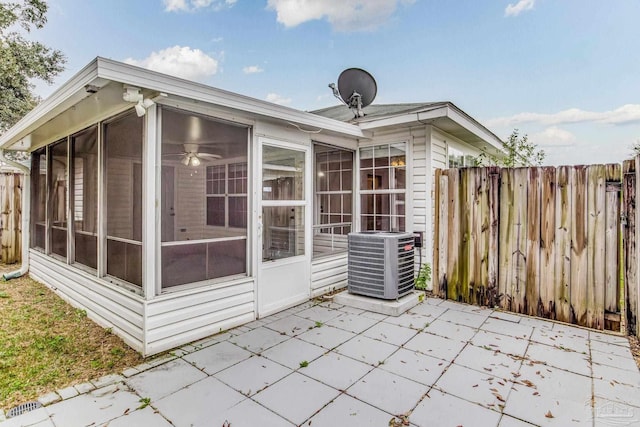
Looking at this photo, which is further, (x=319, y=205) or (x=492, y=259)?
(x=319, y=205)

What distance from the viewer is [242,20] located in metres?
9.11

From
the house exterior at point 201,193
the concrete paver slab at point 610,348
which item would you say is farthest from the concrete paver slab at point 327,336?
the concrete paver slab at point 610,348

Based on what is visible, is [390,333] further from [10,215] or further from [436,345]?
[10,215]

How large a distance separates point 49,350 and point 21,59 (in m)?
11.0

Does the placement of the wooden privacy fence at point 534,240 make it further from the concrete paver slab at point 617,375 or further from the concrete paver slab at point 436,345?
the concrete paver slab at point 436,345

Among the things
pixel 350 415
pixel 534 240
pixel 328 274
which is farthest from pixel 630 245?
pixel 328 274

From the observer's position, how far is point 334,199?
569cm

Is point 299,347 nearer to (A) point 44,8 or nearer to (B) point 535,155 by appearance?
(B) point 535,155

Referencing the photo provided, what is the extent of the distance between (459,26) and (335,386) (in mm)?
8711

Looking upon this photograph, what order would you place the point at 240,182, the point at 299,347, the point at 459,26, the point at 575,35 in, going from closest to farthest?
the point at 299,347
the point at 240,182
the point at 575,35
the point at 459,26

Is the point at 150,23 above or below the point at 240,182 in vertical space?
A: above

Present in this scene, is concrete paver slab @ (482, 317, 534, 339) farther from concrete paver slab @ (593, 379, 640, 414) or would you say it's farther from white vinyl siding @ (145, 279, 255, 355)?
white vinyl siding @ (145, 279, 255, 355)

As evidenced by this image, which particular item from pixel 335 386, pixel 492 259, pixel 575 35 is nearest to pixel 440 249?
pixel 492 259

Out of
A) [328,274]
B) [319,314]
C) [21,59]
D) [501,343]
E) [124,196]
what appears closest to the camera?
[501,343]
